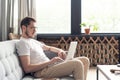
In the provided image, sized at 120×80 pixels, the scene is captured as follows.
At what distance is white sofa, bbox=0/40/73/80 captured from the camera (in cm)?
178

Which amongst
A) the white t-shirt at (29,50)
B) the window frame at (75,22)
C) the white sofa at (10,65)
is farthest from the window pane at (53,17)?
the white sofa at (10,65)

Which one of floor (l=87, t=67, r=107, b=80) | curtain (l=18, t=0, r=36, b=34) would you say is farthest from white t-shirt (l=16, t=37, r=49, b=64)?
curtain (l=18, t=0, r=36, b=34)

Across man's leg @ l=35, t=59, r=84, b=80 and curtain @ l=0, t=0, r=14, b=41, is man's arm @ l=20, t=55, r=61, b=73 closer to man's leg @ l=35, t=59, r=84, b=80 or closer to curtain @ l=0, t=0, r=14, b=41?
man's leg @ l=35, t=59, r=84, b=80

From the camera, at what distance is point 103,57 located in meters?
4.78

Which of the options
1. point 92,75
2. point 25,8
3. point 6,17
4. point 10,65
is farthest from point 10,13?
point 10,65

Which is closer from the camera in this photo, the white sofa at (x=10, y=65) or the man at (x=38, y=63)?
the white sofa at (x=10, y=65)

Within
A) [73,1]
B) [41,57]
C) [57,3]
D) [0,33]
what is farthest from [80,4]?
[41,57]

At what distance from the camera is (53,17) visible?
16.3 ft

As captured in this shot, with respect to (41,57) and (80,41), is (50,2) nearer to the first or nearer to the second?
(80,41)

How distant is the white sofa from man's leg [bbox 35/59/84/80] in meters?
0.07

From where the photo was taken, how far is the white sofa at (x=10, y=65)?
1776 millimetres

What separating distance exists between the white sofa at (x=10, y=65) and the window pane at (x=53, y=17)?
2703 mm

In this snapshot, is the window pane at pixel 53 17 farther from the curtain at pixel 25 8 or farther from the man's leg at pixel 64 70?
the man's leg at pixel 64 70

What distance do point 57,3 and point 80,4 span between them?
498 millimetres
